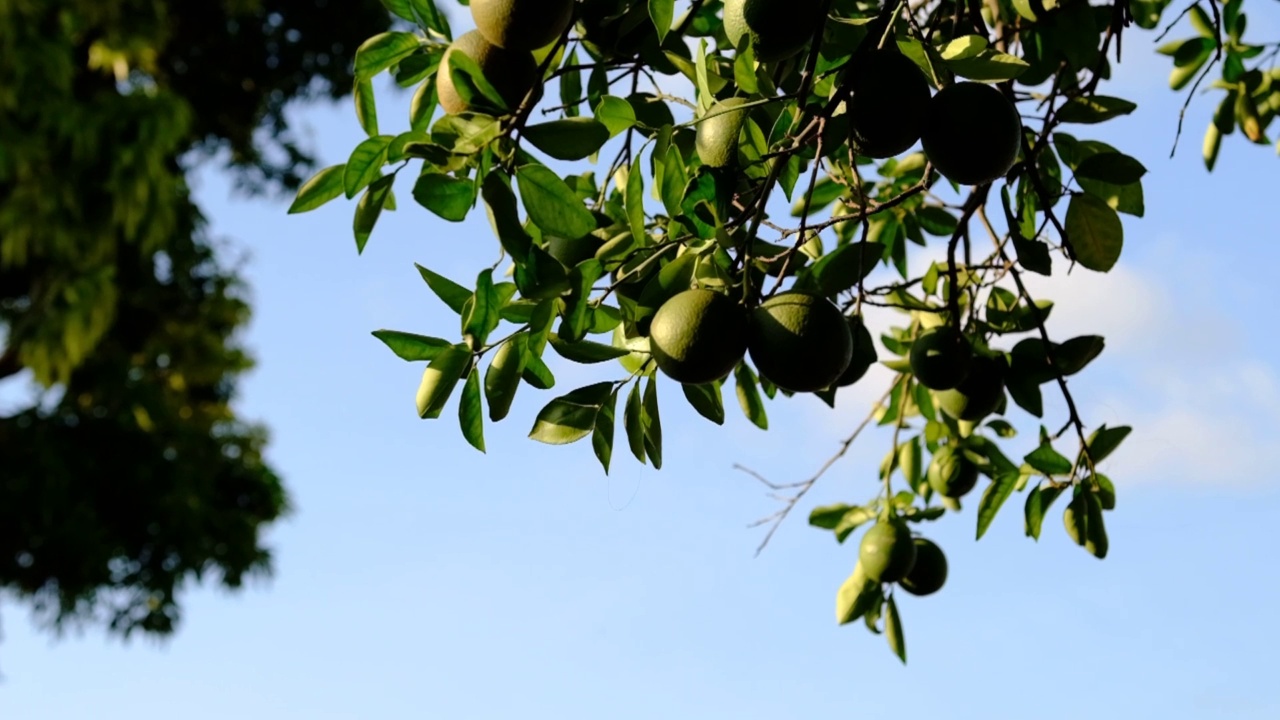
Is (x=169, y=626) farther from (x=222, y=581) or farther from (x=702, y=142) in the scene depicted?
(x=702, y=142)

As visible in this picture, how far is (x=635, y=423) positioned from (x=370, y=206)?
1.22 ft

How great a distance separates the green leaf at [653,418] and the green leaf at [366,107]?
1.35 feet

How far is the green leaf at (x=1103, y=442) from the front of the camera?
1.86 meters

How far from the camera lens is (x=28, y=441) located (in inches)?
426

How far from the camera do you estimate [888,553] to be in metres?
1.98

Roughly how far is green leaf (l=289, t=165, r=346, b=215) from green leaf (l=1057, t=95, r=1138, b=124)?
921 mm

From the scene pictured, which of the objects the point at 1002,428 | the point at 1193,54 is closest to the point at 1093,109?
the point at 1002,428

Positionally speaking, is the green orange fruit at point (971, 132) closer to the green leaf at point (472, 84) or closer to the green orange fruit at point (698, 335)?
the green orange fruit at point (698, 335)

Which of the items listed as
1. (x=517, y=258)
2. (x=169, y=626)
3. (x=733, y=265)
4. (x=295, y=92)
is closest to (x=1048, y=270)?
(x=733, y=265)

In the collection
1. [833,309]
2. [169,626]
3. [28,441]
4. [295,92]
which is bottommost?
[833,309]

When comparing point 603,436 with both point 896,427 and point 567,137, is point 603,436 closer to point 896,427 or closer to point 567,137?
point 567,137

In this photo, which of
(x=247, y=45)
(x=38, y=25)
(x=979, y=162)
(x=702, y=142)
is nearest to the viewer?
(x=979, y=162)

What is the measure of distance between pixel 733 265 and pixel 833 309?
0.11 m

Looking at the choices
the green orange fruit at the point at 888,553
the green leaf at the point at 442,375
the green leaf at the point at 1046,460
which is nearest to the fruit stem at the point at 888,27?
the green leaf at the point at 442,375
